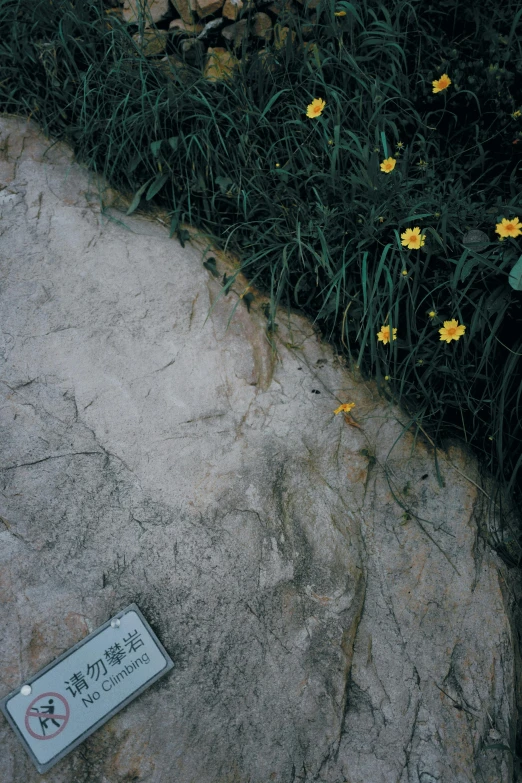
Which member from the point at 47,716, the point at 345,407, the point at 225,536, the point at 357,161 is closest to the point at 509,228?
the point at 357,161

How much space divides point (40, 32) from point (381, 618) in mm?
2558

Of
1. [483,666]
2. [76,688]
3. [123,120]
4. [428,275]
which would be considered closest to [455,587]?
[483,666]

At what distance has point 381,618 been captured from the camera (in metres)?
1.92

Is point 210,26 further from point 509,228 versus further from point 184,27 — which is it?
point 509,228

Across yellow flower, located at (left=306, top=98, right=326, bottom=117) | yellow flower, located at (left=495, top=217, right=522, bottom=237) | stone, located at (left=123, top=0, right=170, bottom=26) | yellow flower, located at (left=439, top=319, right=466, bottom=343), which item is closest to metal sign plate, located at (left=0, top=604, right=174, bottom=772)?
yellow flower, located at (left=439, top=319, right=466, bottom=343)

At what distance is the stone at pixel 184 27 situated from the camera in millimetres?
2471

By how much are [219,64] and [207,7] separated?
0.91ft

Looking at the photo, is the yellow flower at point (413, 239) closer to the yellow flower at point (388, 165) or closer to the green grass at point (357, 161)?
the green grass at point (357, 161)

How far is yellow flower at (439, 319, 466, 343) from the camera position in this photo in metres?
1.96

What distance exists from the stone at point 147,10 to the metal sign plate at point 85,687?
2233 millimetres

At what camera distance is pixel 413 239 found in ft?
6.56

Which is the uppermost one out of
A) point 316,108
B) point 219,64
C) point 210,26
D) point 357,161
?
point 210,26

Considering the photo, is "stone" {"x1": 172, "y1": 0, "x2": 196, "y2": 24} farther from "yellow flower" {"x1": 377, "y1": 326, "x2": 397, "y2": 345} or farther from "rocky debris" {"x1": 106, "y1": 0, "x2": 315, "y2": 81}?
"yellow flower" {"x1": 377, "y1": 326, "x2": 397, "y2": 345}

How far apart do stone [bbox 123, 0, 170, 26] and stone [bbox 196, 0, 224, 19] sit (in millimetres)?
136
